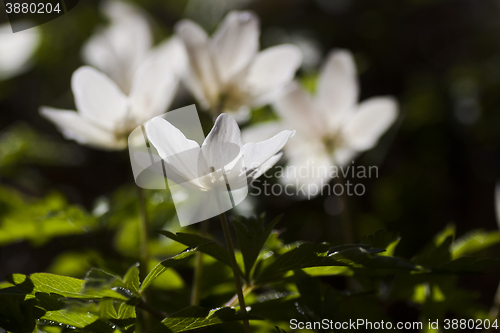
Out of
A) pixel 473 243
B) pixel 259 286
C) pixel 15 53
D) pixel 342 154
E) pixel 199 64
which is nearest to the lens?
pixel 259 286

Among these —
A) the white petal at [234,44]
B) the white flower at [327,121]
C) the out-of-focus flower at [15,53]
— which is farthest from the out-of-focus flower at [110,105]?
the out-of-focus flower at [15,53]

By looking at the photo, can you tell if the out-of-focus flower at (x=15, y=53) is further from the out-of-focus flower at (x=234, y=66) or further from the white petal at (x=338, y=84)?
the white petal at (x=338, y=84)

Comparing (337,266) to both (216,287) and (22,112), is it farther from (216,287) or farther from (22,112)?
(22,112)

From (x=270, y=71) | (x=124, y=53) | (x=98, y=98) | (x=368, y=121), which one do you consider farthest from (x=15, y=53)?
(x=368, y=121)

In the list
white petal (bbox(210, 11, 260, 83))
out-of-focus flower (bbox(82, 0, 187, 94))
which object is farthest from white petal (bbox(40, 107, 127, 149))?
white petal (bbox(210, 11, 260, 83))

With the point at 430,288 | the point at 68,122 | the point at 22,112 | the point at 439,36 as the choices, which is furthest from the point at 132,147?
the point at 439,36

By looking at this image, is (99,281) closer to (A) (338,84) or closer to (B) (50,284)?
(B) (50,284)
